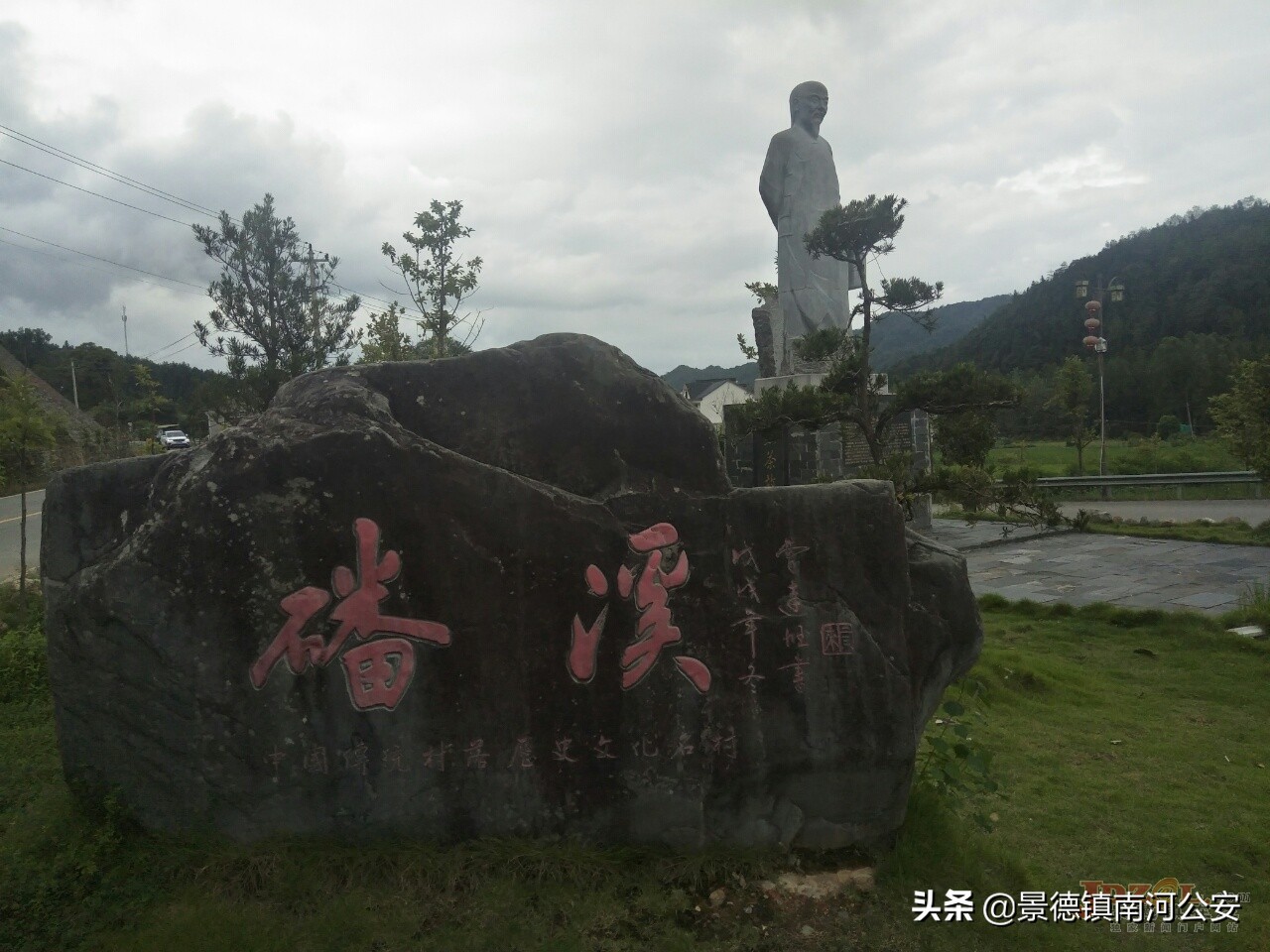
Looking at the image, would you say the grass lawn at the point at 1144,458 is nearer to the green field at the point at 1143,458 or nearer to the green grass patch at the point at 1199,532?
the green field at the point at 1143,458

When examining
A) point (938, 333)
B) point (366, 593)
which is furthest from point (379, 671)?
point (938, 333)

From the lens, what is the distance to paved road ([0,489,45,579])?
28.3 ft

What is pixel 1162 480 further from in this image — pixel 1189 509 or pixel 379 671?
pixel 379 671

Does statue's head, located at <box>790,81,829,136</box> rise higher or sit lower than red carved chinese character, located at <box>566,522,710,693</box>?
higher

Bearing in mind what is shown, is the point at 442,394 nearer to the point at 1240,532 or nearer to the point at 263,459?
the point at 263,459

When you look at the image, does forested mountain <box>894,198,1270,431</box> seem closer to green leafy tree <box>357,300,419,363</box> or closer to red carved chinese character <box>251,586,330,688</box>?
green leafy tree <box>357,300,419,363</box>

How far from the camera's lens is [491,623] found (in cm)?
289

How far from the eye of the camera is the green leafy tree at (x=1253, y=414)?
1090cm

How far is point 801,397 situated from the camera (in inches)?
→ 224

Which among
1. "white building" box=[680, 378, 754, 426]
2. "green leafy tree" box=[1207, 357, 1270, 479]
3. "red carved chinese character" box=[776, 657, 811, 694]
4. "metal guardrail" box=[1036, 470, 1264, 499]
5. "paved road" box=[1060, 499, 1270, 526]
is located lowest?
"paved road" box=[1060, 499, 1270, 526]

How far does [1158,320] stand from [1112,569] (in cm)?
3705

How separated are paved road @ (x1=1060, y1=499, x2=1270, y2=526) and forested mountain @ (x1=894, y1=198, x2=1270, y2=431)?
16.1m

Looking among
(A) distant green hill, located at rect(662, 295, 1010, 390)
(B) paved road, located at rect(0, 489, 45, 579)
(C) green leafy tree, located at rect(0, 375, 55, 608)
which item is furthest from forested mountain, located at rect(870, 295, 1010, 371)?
(C) green leafy tree, located at rect(0, 375, 55, 608)

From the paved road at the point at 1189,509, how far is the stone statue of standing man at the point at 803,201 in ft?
22.8
